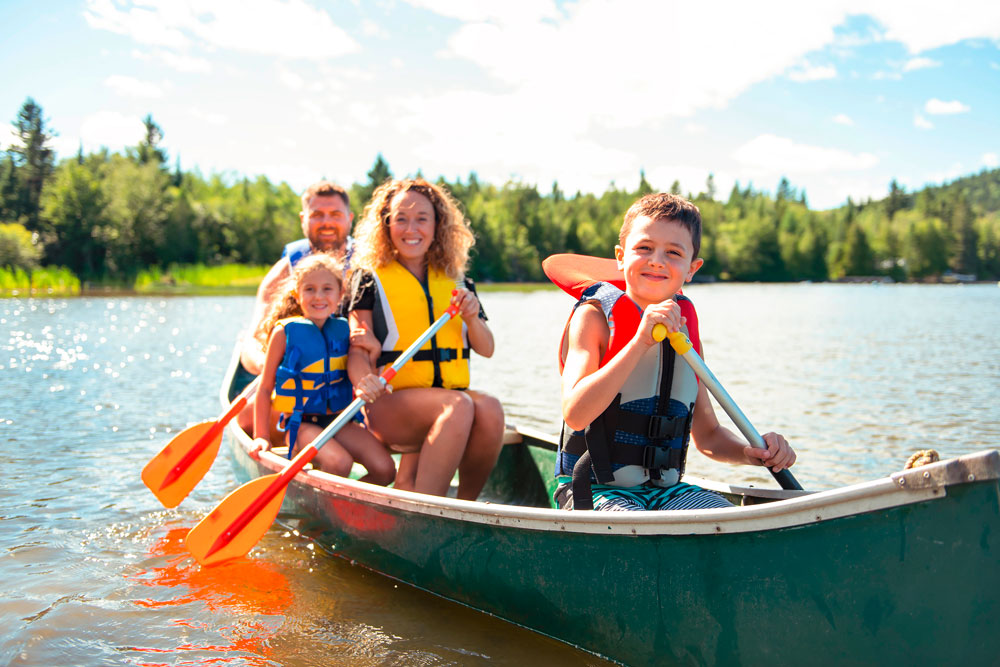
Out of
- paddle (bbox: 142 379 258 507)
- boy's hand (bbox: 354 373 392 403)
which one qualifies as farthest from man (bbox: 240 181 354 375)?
boy's hand (bbox: 354 373 392 403)

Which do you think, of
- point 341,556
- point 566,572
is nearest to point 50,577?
point 341,556

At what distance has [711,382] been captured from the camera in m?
2.50

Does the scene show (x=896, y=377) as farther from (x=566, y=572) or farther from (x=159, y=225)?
(x=159, y=225)

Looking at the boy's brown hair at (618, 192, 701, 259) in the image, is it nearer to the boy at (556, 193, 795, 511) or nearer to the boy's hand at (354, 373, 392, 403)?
the boy at (556, 193, 795, 511)

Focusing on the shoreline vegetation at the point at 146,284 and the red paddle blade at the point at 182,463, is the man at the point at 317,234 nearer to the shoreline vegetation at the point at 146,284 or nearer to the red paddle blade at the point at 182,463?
the red paddle blade at the point at 182,463

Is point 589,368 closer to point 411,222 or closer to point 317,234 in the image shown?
point 411,222

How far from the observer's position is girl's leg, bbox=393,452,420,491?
372 cm

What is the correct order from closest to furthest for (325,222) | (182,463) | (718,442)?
(718,442) → (182,463) → (325,222)

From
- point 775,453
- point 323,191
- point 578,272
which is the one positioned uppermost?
point 323,191

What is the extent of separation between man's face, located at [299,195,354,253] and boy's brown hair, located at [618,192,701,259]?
8.44 ft

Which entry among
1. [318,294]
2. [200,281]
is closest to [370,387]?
[318,294]

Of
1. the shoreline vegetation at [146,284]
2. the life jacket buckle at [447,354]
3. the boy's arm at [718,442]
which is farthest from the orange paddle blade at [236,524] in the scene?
the shoreline vegetation at [146,284]

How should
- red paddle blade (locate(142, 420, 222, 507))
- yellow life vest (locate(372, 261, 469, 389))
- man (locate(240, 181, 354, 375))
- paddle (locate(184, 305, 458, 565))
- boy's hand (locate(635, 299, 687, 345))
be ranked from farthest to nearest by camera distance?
1. man (locate(240, 181, 354, 375))
2. red paddle blade (locate(142, 420, 222, 507))
3. yellow life vest (locate(372, 261, 469, 389))
4. paddle (locate(184, 305, 458, 565))
5. boy's hand (locate(635, 299, 687, 345))

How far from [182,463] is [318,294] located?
56.5 inches
